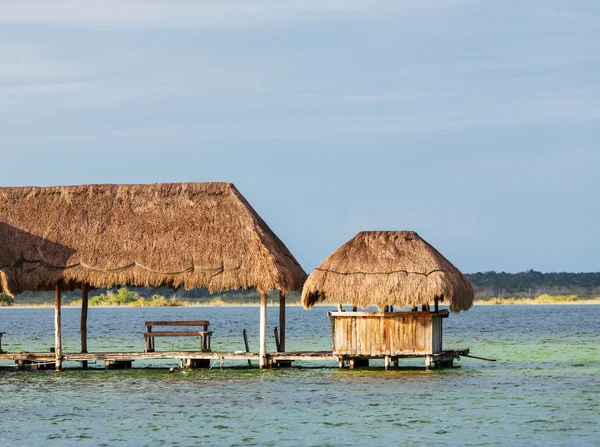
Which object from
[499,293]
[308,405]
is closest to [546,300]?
[499,293]

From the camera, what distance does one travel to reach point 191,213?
31.3 meters

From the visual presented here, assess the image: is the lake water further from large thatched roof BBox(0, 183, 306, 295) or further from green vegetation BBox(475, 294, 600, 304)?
green vegetation BBox(475, 294, 600, 304)

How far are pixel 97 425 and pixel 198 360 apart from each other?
9.80 metres

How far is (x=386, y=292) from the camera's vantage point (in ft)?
94.2

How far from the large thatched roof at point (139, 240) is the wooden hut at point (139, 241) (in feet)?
0.09

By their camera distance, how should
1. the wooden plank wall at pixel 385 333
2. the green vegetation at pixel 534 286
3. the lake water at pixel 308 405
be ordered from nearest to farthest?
the lake water at pixel 308 405 < the wooden plank wall at pixel 385 333 < the green vegetation at pixel 534 286

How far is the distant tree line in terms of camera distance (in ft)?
379

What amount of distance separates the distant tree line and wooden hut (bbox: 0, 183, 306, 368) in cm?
8494

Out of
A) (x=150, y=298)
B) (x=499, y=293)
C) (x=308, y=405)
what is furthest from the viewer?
(x=150, y=298)

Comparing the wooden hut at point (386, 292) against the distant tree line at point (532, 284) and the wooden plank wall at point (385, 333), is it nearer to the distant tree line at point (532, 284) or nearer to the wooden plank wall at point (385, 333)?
the wooden plank wall at point (385, 333)

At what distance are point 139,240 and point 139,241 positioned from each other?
41 millimetres

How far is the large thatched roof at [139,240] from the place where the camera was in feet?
97.9

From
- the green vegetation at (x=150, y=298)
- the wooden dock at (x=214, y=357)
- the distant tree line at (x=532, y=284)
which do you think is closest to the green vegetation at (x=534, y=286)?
the distant tree line at (x=532, y=284)

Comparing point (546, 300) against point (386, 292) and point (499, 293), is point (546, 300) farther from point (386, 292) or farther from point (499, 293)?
point (386, 292)
